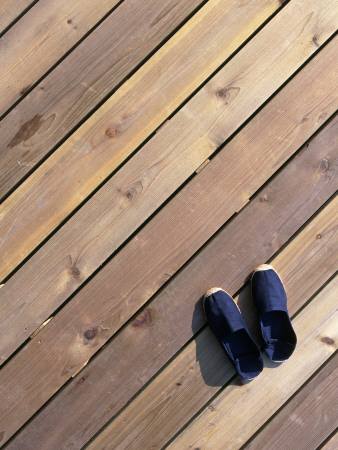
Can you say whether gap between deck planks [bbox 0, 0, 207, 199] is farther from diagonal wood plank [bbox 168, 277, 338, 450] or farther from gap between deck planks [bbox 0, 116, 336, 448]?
diagonal wood plank [bbox 168, 277, 338, 450]

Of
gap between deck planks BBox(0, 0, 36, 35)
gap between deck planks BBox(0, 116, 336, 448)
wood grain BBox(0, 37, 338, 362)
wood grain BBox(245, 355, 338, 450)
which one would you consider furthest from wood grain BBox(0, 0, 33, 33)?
wood grain BBox(245, 355, 338, 450)

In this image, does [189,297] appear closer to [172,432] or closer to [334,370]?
[172,432]

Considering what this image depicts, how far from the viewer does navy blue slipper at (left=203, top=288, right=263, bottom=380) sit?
4.86 ft

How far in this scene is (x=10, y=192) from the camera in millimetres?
1515

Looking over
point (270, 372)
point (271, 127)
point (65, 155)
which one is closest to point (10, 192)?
point (65, 155)

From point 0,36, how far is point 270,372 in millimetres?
→ 1609

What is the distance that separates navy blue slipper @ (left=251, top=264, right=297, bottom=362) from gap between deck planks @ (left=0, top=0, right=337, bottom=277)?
0.47 m

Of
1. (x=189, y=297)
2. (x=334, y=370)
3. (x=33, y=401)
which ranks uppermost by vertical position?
(x=334, y=370)

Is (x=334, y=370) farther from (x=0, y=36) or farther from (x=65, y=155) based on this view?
(x=0, y=36)

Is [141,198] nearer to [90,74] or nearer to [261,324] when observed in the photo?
[90,74]

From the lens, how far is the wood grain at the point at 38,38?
1517 mm

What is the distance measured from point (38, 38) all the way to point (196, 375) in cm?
139

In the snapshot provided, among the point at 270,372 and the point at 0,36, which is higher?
the point at 0,36

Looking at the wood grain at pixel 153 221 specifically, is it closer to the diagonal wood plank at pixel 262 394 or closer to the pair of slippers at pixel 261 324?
the pair of slippers at pixel 261 324
